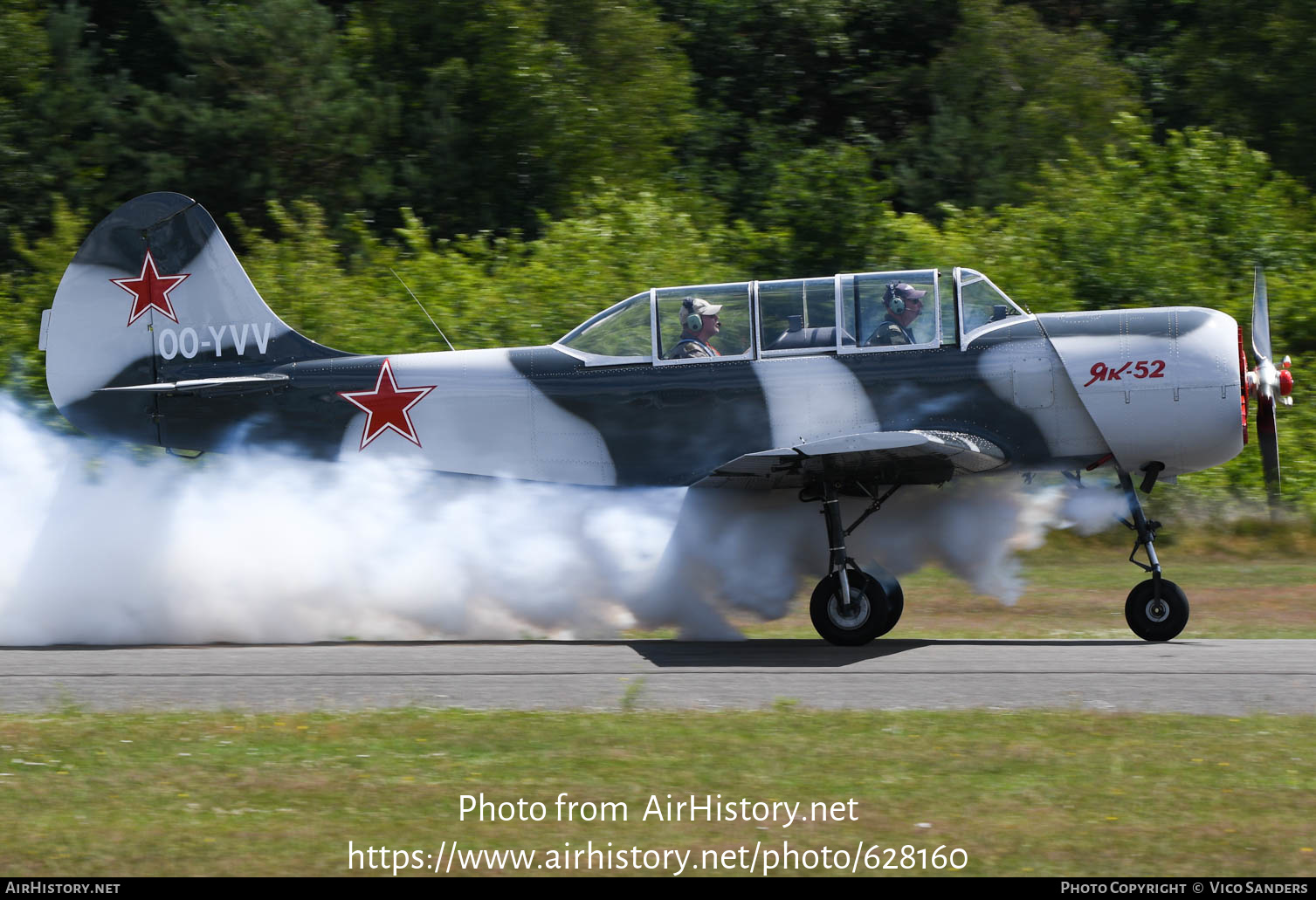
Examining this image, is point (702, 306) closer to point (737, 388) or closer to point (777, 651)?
point (737, 388)

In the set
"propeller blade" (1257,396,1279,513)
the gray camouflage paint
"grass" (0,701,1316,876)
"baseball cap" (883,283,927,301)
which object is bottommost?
"grass" (0,701,1316,876)

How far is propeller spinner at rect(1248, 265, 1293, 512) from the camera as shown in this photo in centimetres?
959

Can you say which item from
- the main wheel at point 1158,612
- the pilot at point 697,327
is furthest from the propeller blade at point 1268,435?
the pilot at point 697,327

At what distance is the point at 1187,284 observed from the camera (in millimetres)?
19641

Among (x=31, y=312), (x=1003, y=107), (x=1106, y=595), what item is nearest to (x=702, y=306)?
(x=1106, y=595)

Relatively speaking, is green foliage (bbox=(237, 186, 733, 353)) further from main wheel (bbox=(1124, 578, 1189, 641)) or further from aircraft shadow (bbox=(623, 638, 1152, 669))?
main wheel (bbox=(1124, 578, 1189, 641))

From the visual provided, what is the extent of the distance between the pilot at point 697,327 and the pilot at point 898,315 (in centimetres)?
111

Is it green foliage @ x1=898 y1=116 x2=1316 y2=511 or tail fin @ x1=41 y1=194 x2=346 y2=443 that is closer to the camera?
tail fin @ x1=41 y1=194 x2=346 y2=443

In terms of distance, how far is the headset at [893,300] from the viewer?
975 centimetres

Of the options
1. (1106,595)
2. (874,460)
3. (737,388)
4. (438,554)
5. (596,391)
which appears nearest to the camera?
(874,460)

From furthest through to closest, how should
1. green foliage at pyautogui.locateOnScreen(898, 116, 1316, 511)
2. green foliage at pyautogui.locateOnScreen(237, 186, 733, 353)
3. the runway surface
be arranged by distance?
green foliage at pyautogui.locateOnScreen(898, 116, 1316, 511) < green foliage at pyautogui.locateOnScreen(237, 186, 733, 353) < the runway surface

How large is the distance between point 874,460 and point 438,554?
3.33m

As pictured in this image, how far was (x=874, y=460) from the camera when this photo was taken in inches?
366

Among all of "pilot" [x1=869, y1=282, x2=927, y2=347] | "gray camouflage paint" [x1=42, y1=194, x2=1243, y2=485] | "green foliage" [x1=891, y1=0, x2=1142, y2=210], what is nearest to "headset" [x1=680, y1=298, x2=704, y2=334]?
"gray camouflage paint" [x1=42, y1=194, x2=1243, y2=485]
